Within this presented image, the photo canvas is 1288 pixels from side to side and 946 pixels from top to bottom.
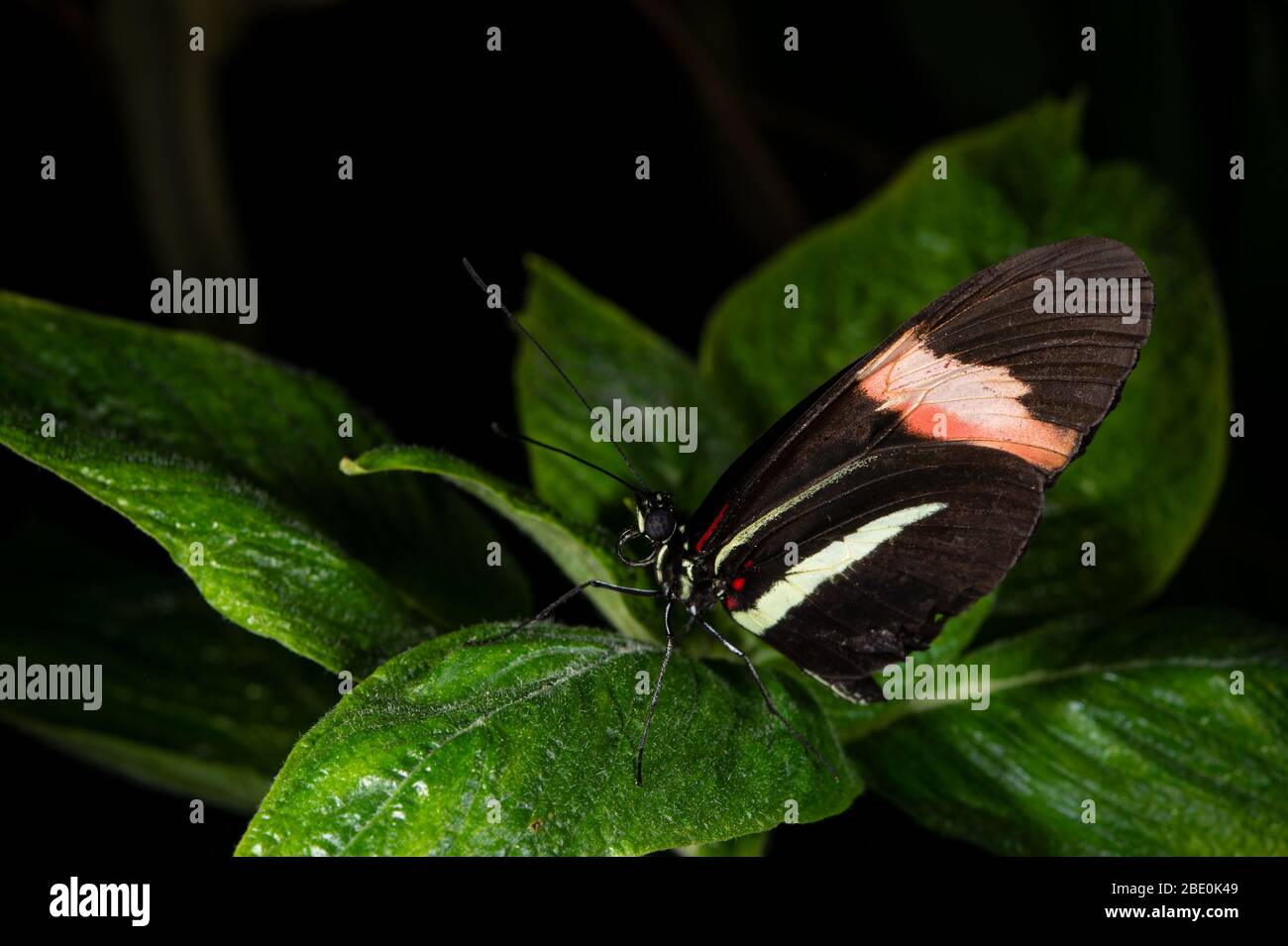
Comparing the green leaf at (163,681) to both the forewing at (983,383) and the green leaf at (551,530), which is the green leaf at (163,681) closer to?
the green leaf at (551,530)

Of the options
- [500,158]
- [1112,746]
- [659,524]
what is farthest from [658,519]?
[500,158]

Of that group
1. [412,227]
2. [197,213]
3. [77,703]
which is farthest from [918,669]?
[197,213]

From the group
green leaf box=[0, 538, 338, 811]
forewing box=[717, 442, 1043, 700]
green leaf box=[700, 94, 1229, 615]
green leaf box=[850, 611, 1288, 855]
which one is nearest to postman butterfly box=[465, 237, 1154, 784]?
forewing box=[717, 442, 1043, 700]

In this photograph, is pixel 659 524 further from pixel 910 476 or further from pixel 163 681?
pixel 163 681

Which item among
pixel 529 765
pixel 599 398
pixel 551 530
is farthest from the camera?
pixel 599 398

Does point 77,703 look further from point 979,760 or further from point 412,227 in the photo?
point 979,760

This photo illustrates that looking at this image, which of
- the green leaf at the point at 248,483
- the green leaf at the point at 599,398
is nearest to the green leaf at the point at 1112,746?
the green leaf at the point at 599,398
